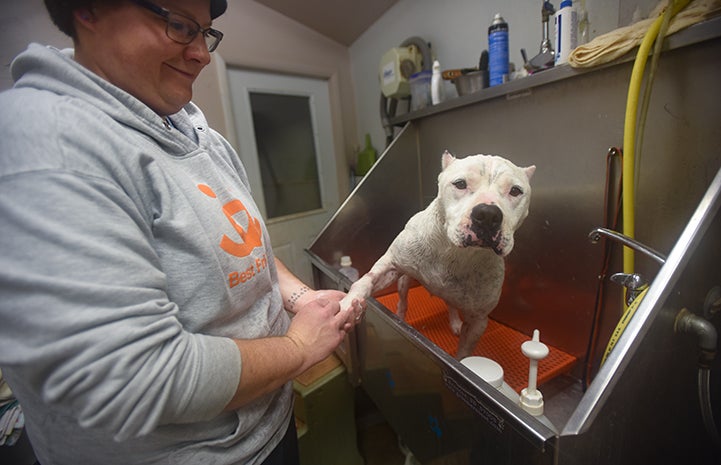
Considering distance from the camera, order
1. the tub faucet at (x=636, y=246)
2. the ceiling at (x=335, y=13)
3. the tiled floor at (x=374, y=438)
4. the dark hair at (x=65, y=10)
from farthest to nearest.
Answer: the ceiling at (x=335, y=13) < the tiled floor at (x=374, y=438) < the tub faucet at (x=636, y=246) < the dark hair at (x=65, y=10)

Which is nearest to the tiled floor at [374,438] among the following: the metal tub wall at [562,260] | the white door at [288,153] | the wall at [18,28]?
the metal tub wall at [562,260]

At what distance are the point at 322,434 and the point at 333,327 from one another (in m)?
1.13

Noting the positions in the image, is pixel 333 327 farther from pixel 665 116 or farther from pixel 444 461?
pixel 665 116

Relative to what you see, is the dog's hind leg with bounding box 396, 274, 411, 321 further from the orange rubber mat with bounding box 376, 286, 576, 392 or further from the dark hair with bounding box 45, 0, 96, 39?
the dark hair with bounding box 45, 0, 96, 39

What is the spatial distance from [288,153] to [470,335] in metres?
1.80

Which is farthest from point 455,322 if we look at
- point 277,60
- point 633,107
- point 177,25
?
point 277,60

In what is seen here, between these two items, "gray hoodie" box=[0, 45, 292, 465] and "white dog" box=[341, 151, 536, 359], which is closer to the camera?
"gray hoodie" box=[0, 45, 292, 465]

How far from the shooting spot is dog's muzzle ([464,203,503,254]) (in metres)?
0.65

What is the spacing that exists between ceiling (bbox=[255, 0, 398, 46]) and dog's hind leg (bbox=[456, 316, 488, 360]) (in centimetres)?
Answer: 191

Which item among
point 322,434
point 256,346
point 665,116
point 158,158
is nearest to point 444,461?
point 256,346

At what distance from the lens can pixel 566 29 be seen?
929 millimetres

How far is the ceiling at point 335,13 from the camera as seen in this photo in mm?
1843

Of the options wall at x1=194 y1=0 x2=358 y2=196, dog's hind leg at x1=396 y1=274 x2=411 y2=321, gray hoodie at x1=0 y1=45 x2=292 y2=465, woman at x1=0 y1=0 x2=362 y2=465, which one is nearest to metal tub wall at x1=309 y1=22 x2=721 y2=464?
dog's hind leg at x1=396 y1=274 x2=411 y2=321

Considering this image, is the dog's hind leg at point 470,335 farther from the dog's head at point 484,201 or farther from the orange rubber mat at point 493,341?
the dog's head at point 484,201
